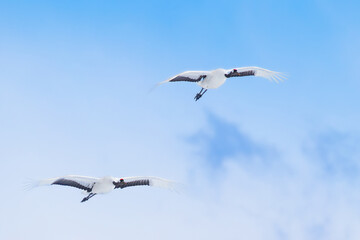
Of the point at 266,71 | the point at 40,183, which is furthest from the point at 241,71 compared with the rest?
the point at 40,183

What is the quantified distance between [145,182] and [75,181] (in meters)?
5.52

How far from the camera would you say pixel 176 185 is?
46.2 m

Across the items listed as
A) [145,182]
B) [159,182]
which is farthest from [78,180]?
[159,182]

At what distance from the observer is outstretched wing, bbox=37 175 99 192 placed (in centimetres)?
4479

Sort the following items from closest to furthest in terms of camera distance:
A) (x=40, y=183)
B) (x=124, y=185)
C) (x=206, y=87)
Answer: (x=40, y=183)
(x=124, y=185)
(x=206, y=87)

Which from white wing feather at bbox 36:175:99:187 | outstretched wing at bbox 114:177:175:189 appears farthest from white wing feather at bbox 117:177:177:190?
white wing feather at bbox 36:175:99:187

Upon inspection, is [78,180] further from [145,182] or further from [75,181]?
[145,182]

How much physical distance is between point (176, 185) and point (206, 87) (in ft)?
29.2

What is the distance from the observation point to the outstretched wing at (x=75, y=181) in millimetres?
44794

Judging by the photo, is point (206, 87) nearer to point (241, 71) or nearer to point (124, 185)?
point (241, 71)

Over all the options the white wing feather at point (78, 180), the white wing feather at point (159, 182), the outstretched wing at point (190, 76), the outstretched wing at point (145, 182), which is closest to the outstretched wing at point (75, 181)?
the white wing feather at point (78, 180)

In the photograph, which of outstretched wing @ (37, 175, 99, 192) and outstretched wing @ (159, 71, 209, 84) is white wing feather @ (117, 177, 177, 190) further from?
outstretched wing @ (159, 71, 209, 84)

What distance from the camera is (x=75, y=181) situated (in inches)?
1793

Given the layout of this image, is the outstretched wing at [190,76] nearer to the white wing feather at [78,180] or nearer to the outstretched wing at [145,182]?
the outstretched wing at [145,182]
